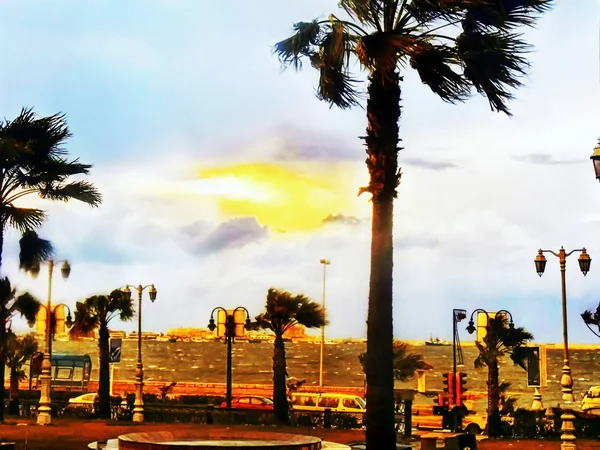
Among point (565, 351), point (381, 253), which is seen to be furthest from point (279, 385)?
point (381, 253)

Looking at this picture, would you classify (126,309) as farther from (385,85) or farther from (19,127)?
(385,85)

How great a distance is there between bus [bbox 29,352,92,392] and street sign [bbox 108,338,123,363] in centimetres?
277

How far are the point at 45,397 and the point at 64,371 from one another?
86.2 metres

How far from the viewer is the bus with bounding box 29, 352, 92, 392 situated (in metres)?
42.4

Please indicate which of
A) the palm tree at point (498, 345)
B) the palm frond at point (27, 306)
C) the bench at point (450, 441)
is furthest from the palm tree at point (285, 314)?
the bench at point (450, 441)

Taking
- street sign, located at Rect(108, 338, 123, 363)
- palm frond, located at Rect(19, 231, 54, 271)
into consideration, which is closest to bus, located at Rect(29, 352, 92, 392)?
street sign, located at Rect(108, 338, 123, 363)

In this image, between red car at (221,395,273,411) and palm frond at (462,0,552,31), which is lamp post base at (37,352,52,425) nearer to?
red car at (221,395,273,411)

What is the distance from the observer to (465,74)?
63.6 feet

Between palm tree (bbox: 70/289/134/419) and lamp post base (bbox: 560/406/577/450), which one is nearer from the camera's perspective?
lamp post base (bbox: 560/406/577/450)

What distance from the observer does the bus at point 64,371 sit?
4238 cm

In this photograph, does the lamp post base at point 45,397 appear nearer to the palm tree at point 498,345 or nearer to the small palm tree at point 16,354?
the small palm tree at point 16,354

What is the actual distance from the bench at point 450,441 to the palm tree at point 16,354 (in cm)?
1474

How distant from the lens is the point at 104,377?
40.9 metres

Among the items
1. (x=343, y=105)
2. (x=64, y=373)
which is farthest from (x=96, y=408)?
(x=64, y=373)
